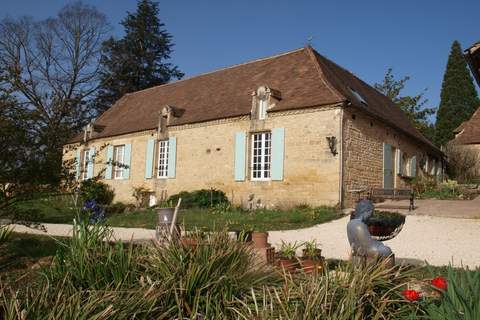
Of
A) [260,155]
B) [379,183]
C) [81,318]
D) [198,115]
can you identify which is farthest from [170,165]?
[81,318]

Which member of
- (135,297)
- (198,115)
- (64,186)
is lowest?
(135,297)

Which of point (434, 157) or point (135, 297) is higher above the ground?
point (434, 157)

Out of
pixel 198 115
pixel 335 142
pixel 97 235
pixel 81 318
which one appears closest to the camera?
pixel 81 318

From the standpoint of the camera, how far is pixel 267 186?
14680 mm

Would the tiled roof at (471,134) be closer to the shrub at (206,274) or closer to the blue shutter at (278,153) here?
the blue shutter at (278,153)

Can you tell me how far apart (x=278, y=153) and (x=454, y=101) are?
23.4 metres

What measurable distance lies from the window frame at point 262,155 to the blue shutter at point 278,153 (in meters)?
0.41

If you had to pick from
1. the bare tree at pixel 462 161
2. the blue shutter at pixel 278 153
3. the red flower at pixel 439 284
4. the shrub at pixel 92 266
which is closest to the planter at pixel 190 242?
the shrub at pixel 92 266

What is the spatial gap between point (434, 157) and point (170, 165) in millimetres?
13968

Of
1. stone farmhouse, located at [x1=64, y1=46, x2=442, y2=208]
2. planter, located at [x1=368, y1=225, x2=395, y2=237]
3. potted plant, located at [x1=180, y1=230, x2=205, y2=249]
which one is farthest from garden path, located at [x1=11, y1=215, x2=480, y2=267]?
stone farmhouse, located at [x1=64, y1=46, x2=442, y2=208]

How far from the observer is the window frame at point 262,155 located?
49.4 ft

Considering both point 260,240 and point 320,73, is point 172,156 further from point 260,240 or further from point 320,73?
point 260,240

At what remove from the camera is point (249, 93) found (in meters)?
16.8

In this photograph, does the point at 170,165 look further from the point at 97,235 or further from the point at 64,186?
the point at 97,235
